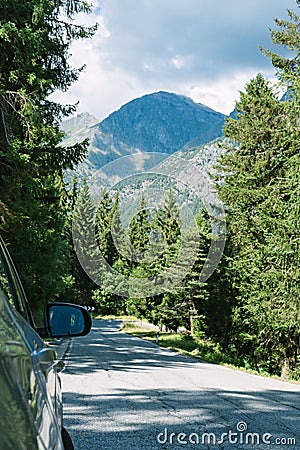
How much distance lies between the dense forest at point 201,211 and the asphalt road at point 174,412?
4.72m

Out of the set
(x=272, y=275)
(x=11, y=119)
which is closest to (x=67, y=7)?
(x=11, y=119)

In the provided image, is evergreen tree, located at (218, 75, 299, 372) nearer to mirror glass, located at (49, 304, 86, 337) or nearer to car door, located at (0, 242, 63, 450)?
mirror glass, located at (49, 304, 86, 337)

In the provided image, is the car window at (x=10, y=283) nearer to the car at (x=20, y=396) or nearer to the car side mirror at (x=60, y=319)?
the car at (x=20, y=396)

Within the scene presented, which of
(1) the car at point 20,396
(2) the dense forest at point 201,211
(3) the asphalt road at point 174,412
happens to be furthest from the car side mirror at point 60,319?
(2) the dense forest at point 201,211

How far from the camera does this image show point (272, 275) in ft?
57.7

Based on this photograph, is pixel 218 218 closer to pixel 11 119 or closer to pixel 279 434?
pixel 11 119

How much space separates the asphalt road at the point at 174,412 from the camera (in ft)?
19.7

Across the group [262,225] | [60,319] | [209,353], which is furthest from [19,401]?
[209,353]

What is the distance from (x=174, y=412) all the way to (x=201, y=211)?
25148 millimetres

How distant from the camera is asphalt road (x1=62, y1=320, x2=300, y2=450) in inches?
237

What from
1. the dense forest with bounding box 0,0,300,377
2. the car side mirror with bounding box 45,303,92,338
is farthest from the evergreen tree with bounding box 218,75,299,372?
the car side mirror with bounding box 45,303,92,338

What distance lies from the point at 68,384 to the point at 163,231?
24.6 metres

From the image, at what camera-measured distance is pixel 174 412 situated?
7.62m

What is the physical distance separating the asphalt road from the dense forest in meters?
4.72
